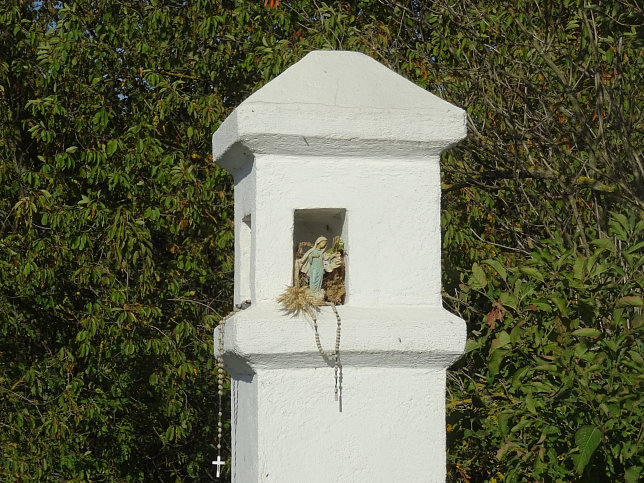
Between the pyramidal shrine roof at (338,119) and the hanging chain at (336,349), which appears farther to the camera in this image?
the pyramidal shrine roof at (338,119)

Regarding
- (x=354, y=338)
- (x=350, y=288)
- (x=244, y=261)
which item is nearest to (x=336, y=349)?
(x=354, y=338)

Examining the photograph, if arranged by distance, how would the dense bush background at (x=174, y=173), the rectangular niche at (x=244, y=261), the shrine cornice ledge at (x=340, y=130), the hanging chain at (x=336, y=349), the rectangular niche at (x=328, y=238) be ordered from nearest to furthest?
the hanging chain at (x=336, y=349), the shrine cornice ledge at (x=340, y=130), the rectangular niche at (x=328, y=238), the rectangular niche at (x=244, y=261), the dense bush background at (x=174, y=173)

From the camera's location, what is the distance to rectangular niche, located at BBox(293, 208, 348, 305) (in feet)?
13.0

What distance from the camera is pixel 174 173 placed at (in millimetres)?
7727

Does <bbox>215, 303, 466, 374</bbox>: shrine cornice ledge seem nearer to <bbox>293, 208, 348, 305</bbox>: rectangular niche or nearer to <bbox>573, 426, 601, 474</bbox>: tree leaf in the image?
<bbox>293, 208, 348, 305</bbox>: rectangular niche

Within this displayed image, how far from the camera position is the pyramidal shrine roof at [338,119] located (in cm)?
377

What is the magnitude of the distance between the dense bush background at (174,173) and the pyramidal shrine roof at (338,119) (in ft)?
7.38

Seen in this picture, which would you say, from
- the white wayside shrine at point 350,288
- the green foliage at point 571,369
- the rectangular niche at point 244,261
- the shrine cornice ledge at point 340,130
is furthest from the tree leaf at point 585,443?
the rectangular niche at point 244,261

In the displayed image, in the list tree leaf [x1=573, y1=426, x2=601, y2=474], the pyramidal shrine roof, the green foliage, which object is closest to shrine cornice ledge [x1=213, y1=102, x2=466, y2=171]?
the pyramidal shrine roof

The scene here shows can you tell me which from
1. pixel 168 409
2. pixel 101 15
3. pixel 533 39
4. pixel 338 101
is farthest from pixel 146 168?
Answer: pixel 338 101

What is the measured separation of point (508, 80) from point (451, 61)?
2.21 feet

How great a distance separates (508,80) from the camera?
23.6 ft

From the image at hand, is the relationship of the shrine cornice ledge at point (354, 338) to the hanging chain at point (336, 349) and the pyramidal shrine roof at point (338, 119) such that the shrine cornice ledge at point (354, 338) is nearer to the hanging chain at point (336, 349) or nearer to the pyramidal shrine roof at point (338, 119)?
the hanging chain at point (336, 349)

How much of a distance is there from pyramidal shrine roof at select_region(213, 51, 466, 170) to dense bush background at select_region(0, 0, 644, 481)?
2.25 meters
